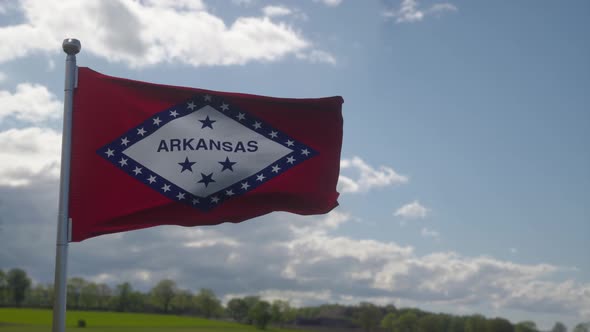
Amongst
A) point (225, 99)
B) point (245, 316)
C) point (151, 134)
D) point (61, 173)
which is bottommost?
point (245, 316)

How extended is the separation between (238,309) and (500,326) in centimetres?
7341

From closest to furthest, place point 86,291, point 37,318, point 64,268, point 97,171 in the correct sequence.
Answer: point 64,268, point 97,171, point 37,318, point 86,291

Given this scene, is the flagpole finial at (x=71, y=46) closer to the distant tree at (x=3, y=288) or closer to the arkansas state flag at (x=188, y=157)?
the arkansas state flag at (x=188, y=157)

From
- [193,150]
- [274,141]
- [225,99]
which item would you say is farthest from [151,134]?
[274,141]

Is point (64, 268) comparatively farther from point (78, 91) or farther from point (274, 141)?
point (274, 141)

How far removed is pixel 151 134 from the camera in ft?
41.4

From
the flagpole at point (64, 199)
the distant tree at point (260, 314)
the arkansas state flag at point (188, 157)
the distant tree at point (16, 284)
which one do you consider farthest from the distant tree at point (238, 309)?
the flagpole at point (64, 199)

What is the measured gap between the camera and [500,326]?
A: 170125 millimetres

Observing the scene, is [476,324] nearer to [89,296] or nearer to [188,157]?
[89,296]

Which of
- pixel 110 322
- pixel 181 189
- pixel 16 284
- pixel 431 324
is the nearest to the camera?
pixel 181 189

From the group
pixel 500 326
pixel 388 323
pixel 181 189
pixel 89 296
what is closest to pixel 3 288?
pixel 89 296

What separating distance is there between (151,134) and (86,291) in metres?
188

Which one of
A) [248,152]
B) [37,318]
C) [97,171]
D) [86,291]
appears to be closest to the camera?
[97,171]

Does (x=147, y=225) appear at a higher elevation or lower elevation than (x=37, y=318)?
higher
